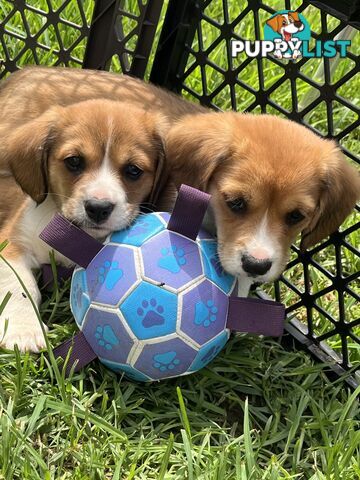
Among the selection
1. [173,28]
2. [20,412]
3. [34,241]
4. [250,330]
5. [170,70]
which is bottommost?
[20,412]

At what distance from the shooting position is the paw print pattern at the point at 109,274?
2.56 metres

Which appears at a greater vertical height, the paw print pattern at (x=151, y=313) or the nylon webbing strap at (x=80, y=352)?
the paw print pattern at (x=151, y=313)

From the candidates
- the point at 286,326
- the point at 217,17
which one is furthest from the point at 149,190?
the point at 217,17

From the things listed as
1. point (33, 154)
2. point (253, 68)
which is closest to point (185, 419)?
point (33, 154)

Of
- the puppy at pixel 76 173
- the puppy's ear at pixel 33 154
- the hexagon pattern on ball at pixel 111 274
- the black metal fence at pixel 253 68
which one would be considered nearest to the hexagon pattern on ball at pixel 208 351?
the hexagon pattern on ball at pixel 111 274

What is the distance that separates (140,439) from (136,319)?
43 cm

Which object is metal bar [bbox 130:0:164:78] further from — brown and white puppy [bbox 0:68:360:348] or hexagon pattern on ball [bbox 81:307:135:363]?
hexagon pattern on ball [bbox 81:307:135:363]

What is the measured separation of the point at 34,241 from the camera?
313cm

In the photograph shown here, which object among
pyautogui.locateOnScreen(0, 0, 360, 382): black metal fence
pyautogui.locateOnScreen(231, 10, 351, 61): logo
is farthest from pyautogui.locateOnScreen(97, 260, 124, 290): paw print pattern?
pyautogui.locateOnScreen(231, 10, 351, 61): logo

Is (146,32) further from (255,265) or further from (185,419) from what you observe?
(185,419)

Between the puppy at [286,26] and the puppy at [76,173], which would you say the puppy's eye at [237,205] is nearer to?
the puppy at [76,173]

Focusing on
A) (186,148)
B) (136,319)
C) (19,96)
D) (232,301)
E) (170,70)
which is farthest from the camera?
(170,70)

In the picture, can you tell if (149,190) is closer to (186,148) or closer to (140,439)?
(186,148)

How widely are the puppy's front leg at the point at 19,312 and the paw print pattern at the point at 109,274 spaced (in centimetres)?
41
